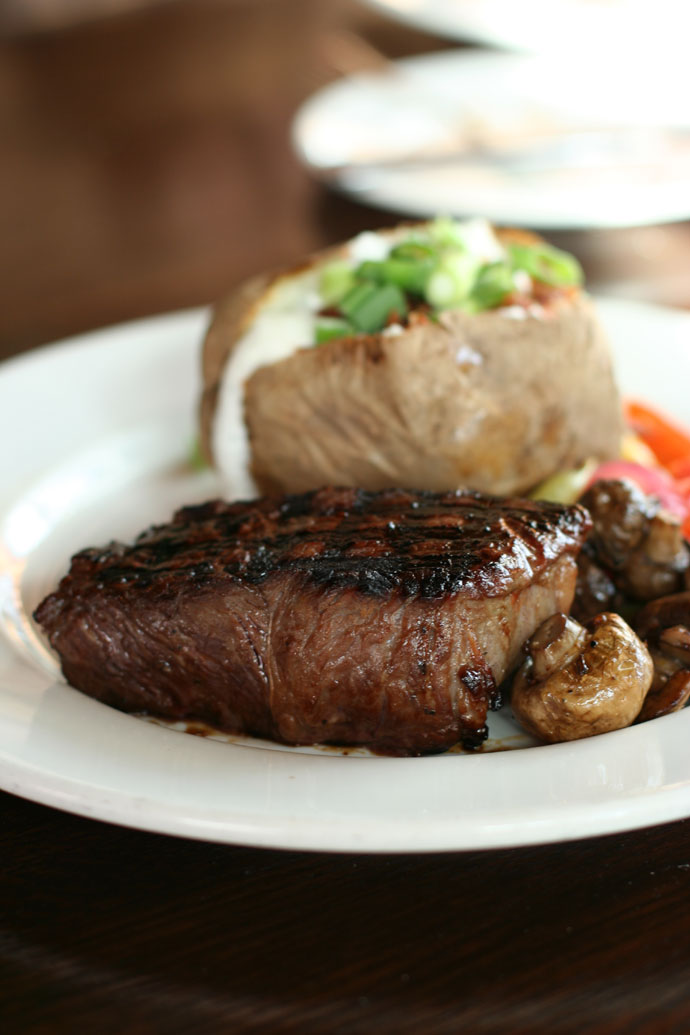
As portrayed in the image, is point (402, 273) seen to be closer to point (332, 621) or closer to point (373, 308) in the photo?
point (373, 308)

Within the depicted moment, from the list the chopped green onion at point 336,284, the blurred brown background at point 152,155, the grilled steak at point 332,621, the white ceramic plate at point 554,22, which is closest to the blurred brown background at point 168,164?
the blurred brown background at point 152,155

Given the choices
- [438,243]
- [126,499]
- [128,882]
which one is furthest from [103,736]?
[438,243]

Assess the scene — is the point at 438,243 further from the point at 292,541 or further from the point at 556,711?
the point at 556,711

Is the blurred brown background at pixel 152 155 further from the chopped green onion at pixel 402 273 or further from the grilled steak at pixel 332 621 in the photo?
the grilled steak at pixel 332 621

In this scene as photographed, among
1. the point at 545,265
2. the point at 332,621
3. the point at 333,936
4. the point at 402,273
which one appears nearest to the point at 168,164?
the point at 545,265

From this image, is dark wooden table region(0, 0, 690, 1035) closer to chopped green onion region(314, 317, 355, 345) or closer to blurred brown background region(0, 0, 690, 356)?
chopped green onion region(314, 317, 355, 345)

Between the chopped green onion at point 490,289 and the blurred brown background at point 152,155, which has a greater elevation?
the chopped green onion at point 490,289

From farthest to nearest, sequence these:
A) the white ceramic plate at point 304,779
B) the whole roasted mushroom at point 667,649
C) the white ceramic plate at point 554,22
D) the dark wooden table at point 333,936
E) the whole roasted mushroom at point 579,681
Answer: the white ceramic plate at point 554,22 < the whole roasted mushroom at point 667,649 < the whole roasted mushroom at point 579,681 < the white ceramic plate at point 304,779 < the dark wooden table at point 333,936
